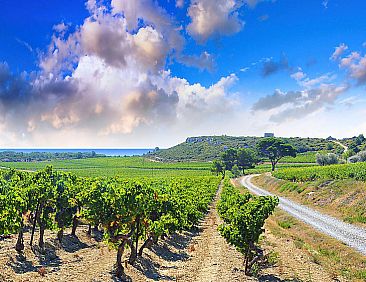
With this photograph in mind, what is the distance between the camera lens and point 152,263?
86.2 feet

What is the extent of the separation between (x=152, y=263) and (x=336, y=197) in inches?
1669

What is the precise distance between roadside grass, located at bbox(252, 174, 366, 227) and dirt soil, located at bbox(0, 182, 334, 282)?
19228 millimetres

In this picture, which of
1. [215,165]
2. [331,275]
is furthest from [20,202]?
[215,165]

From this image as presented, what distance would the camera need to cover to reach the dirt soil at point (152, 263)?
2208 cm

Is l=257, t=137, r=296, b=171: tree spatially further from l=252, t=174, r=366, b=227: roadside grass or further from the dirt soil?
the dirt soil

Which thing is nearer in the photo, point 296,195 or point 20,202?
point 20,202

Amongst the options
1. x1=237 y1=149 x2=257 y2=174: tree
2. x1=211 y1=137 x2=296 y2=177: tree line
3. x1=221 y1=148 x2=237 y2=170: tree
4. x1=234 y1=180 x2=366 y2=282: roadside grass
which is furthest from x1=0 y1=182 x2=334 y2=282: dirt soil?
x1=221 y1=148 x2=237 y2=170: tree

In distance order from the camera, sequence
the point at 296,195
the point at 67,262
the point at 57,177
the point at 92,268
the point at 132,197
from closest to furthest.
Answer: the point at 132,197 < the point at 92,268 < the point at 67,262 < the point at 57,177 < the point at 296,195

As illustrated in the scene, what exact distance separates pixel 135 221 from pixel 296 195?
56475 millimetres

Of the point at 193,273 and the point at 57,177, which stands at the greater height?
the point at 57,177

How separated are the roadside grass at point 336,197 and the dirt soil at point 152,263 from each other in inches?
757

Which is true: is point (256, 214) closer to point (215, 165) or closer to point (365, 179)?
point (365, 179)

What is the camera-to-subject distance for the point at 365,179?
5769cm

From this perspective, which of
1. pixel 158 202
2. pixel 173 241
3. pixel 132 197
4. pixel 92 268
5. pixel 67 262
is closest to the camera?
pixel 132 197
